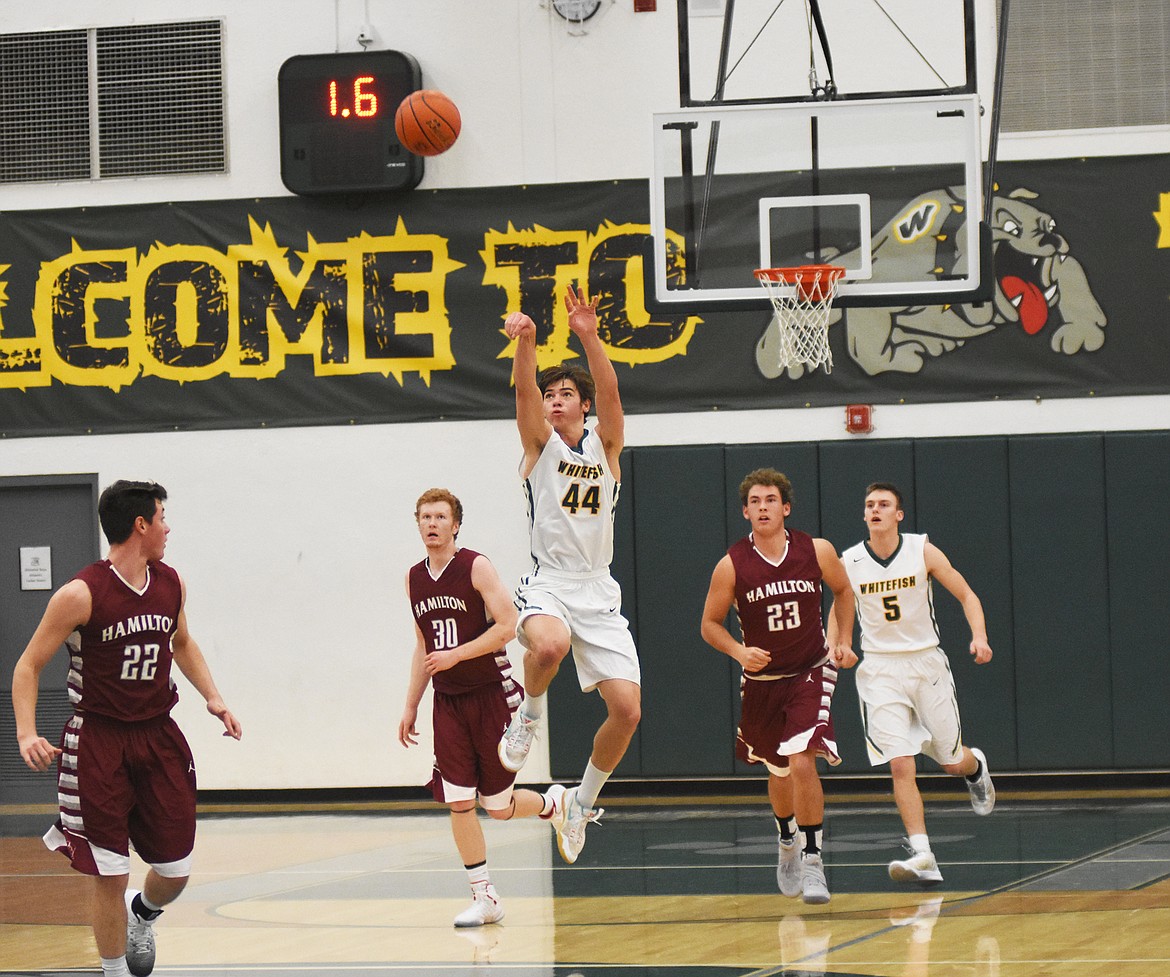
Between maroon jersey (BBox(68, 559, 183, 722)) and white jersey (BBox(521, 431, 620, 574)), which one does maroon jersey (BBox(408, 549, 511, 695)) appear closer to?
white jersey (BBox(521, 431, 620, 574))

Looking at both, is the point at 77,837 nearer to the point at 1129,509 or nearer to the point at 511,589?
the point at 511,589

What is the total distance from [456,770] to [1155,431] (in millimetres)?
5946

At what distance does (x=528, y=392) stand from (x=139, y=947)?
2.47 m

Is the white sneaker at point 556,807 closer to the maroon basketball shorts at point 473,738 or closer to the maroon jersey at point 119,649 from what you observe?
the maroon basketball shorts at point 473,738

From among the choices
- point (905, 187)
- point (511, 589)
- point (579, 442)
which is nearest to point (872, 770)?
point (511, 589)

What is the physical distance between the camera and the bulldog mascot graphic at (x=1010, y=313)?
10.7 meters

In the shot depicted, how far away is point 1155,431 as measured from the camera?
10.6 meters

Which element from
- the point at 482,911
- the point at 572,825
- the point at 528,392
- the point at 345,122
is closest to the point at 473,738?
the point at 572,825

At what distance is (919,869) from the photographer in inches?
282

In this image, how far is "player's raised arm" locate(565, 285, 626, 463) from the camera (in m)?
6.13

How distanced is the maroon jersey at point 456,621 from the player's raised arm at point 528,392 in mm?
757

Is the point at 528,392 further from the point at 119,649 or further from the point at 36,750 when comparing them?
the point at 36,750

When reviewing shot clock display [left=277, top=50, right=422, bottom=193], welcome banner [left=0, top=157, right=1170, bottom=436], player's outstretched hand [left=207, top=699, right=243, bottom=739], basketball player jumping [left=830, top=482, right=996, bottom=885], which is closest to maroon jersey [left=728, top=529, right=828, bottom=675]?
basketball player jumping [left=830, top=482, right=996, bottom=885]

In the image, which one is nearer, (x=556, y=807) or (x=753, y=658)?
(x=753, y=658)
